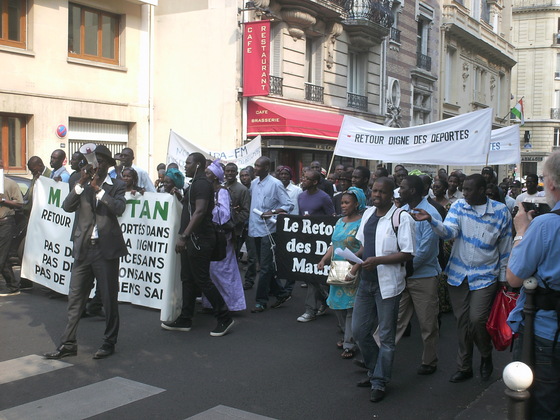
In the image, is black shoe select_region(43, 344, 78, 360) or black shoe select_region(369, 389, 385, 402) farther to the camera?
black shoe select_region(43, 344, 78, 360)

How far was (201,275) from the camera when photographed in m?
6.88

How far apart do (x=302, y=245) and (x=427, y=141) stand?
9.99 feet

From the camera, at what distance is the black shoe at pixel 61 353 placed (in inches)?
230

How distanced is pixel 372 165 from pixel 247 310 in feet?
65.1

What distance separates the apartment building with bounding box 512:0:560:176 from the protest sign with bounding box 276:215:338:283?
5465cm

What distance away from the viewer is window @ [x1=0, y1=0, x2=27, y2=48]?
591 inches

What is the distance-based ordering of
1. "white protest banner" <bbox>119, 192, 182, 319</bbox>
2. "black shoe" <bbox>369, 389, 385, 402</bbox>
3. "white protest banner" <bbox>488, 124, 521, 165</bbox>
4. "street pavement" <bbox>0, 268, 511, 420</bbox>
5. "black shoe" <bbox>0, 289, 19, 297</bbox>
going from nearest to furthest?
"street pavement" <bbox>0, 268, 511, 420</bbox>, "black shoe" <bbox>369, 389, 385, 402</bbox>, "white protest banner" <bbox>119, 192, 182, 319</bbox>, "black shoe" <bbox>0, 289, 19, 297</bbox>, "white protest banner" <bbox>488, 124, 521, 165</bbox>

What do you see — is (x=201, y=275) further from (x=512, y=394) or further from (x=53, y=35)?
(x=53, y=35)

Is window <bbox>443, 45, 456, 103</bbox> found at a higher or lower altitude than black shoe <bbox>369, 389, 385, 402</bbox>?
higher

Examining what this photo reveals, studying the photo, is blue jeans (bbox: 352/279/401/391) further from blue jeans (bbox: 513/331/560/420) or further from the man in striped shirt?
blue jeans (bbox: 513/331/560/420)

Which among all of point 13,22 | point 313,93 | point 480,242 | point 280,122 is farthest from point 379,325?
point 313,93

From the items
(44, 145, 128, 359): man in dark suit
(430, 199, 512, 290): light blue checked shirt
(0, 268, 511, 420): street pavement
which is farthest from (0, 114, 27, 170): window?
(430, 199, 512, 290): light blue checked shirt

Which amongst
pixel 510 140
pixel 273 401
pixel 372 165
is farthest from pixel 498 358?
pixel 372 165

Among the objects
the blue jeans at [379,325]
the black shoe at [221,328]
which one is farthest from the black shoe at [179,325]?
the blue jeans at [379,325]
